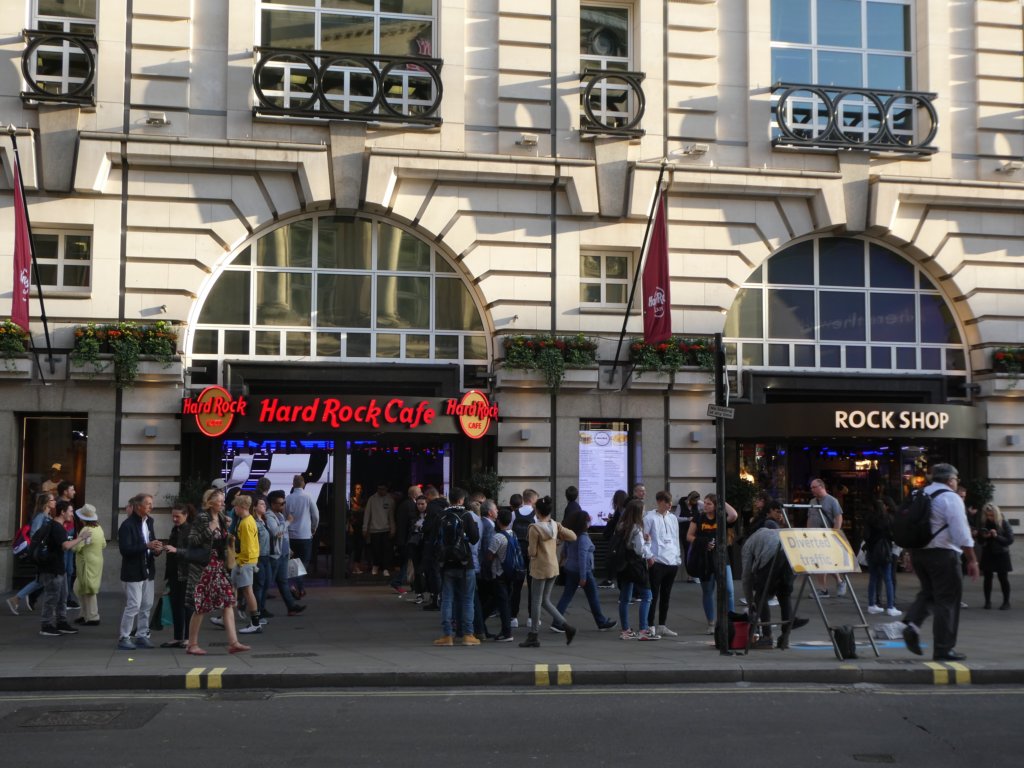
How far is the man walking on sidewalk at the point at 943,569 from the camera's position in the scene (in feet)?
38.3

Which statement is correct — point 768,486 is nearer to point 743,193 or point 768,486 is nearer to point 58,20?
point 743,193

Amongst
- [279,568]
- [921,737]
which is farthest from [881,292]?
[921,737]

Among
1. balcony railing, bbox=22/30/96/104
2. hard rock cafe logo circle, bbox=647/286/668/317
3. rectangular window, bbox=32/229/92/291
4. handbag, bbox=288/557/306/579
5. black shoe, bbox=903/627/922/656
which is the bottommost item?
black shoe, bbox=903/627/922/656

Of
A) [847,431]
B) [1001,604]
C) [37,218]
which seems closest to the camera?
[1001,604]

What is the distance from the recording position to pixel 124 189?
761 inches

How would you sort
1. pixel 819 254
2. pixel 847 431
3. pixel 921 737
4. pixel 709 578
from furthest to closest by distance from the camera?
1. pixel 819 254
2. pixel 847 431
3. pixel 709 578
4. pixel 921 737

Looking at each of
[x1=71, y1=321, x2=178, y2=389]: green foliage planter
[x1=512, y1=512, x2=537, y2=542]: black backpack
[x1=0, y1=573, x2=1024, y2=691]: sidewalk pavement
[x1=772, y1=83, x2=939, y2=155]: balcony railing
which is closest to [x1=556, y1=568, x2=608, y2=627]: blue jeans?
[x1=0, y1=573, x2=1024, y2=691]: sidewalk pavement

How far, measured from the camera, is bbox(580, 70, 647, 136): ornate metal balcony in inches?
814

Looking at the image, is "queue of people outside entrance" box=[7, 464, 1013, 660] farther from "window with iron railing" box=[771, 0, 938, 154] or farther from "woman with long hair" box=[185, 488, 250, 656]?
"window with iron railing" box=[771, 0, 938, 154]

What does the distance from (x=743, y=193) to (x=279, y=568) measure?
10.8 m

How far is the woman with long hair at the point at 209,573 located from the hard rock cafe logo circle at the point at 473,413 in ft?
21.5

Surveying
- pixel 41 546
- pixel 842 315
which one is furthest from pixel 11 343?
pixel 842 315

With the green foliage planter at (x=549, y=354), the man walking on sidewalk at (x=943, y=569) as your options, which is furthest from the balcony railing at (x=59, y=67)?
the man walking on sidewalk at (x=943, y=569)

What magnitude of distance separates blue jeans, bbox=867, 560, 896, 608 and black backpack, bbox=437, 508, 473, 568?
6716 mm
